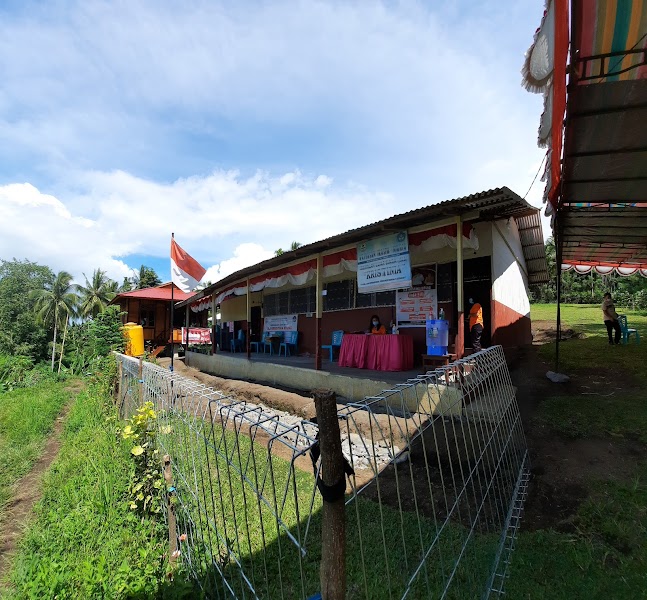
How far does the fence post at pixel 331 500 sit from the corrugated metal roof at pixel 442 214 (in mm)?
4904

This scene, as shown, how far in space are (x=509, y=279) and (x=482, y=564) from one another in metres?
7.99

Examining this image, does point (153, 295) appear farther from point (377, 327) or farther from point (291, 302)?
point (377, 327)

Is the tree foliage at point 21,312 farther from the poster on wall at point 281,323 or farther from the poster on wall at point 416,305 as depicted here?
the poster on wall at point 416,305

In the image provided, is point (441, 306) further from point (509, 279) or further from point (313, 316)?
point (313, 316)

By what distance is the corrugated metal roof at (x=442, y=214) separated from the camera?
17.1ft

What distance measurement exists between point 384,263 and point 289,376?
3986mm

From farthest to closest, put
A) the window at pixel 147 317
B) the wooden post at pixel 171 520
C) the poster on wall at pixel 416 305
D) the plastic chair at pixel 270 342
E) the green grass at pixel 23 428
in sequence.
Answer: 1. the window at pixel 147 317
2. the plastic chair at pixel 270 342
3. the poster on wall at pixel 416 305
4. the green grass at pixel 23 428
5. the wooden post at pixel 171 520

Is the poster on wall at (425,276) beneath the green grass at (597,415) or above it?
above

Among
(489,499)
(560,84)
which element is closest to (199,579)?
(489,499)

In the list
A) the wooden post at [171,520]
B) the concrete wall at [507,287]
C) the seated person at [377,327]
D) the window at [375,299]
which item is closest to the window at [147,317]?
the window at [375,299]

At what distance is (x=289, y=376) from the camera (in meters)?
9.01

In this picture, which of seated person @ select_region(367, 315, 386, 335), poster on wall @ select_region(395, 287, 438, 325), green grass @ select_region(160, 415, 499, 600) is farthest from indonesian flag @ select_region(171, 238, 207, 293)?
green grass @ select_region(160, 415, 499, 600)

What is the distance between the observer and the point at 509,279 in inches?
356

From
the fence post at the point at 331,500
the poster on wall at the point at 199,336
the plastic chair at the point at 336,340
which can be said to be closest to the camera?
the fence post at the point at 331,500
